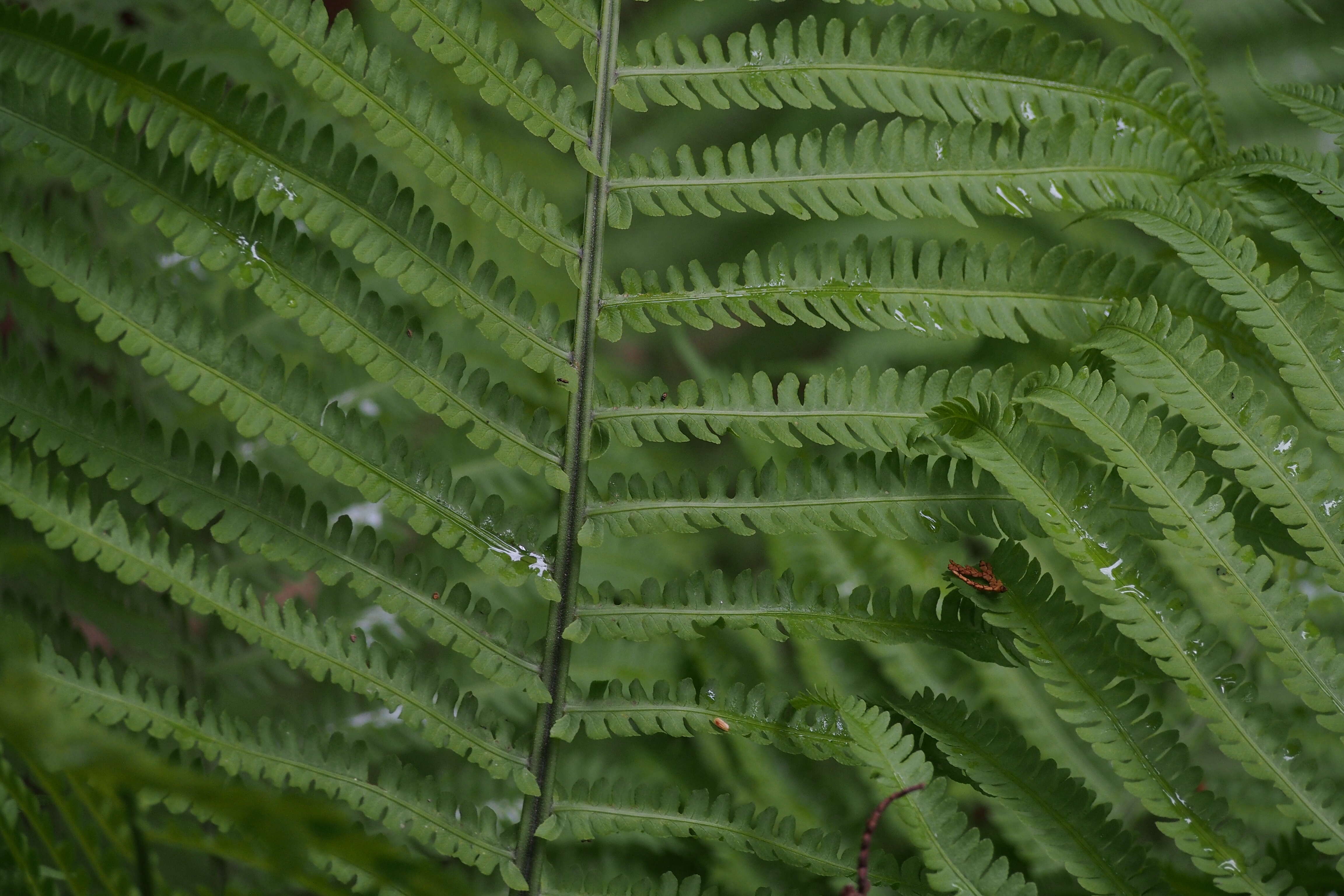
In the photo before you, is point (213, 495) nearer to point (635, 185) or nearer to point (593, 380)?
point (593, 380)

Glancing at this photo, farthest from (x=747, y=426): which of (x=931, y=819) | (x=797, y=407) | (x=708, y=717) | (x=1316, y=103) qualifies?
(x=1316, y=103)

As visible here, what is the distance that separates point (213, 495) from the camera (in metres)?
0.92

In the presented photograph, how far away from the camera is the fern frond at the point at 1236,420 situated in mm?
854

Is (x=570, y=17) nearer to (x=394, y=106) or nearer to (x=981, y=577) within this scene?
(x=394, y=106)

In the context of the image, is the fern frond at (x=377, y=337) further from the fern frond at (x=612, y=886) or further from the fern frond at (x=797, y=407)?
the fern frond at (x=612, y=886)

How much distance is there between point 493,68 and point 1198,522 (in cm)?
76

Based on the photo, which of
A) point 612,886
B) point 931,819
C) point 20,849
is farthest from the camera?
point 612,886

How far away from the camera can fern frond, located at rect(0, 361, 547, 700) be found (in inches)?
35.6

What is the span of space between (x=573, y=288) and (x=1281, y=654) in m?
1.38

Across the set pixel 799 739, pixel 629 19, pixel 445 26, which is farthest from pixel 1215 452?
pixel 629 19

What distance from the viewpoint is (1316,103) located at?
955mm

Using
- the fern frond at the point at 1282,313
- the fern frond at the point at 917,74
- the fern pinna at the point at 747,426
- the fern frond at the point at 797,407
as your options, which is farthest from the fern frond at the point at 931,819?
the fern frond at the point at 917,74

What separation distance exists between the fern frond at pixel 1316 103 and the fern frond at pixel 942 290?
22 cm

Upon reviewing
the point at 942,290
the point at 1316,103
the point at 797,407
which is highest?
the point at 1316,103
